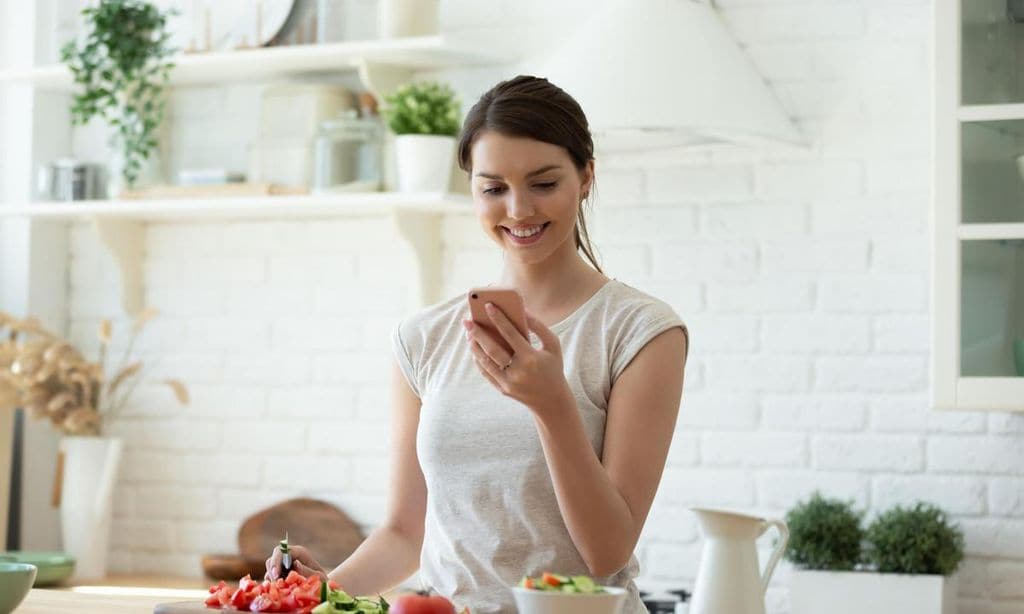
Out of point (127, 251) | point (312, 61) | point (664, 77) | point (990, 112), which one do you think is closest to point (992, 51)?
point (990, 112)

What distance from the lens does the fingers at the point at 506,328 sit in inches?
55.6

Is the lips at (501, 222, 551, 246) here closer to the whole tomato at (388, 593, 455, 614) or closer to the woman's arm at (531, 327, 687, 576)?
the woman's arm at (531, 327, 687, 576)

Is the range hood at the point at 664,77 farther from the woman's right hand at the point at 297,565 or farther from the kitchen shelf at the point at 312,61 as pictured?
the woman's right hand at the point at 297,565

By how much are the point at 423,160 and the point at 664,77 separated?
616mm

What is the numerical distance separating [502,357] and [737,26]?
5.95ft

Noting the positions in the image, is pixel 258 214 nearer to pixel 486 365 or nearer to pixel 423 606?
pixel 486 365

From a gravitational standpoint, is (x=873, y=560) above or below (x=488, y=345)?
below

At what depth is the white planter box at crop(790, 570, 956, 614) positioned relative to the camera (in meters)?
2.68

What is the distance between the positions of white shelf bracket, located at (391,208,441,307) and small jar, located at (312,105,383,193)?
0.10 metres

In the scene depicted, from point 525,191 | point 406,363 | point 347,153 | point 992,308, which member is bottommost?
point 406,363

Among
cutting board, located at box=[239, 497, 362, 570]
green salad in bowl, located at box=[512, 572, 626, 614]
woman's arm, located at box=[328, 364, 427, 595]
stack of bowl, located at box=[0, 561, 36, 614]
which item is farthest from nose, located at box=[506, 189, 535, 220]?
cutting board, located at box=[239, 497, 362, 570]

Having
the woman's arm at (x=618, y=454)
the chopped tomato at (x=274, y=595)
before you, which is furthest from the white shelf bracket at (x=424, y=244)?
the chopped tomato at (x=274, y=595)

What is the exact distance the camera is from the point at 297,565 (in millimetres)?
1605

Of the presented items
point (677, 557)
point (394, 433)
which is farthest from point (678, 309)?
point (394, 433)
